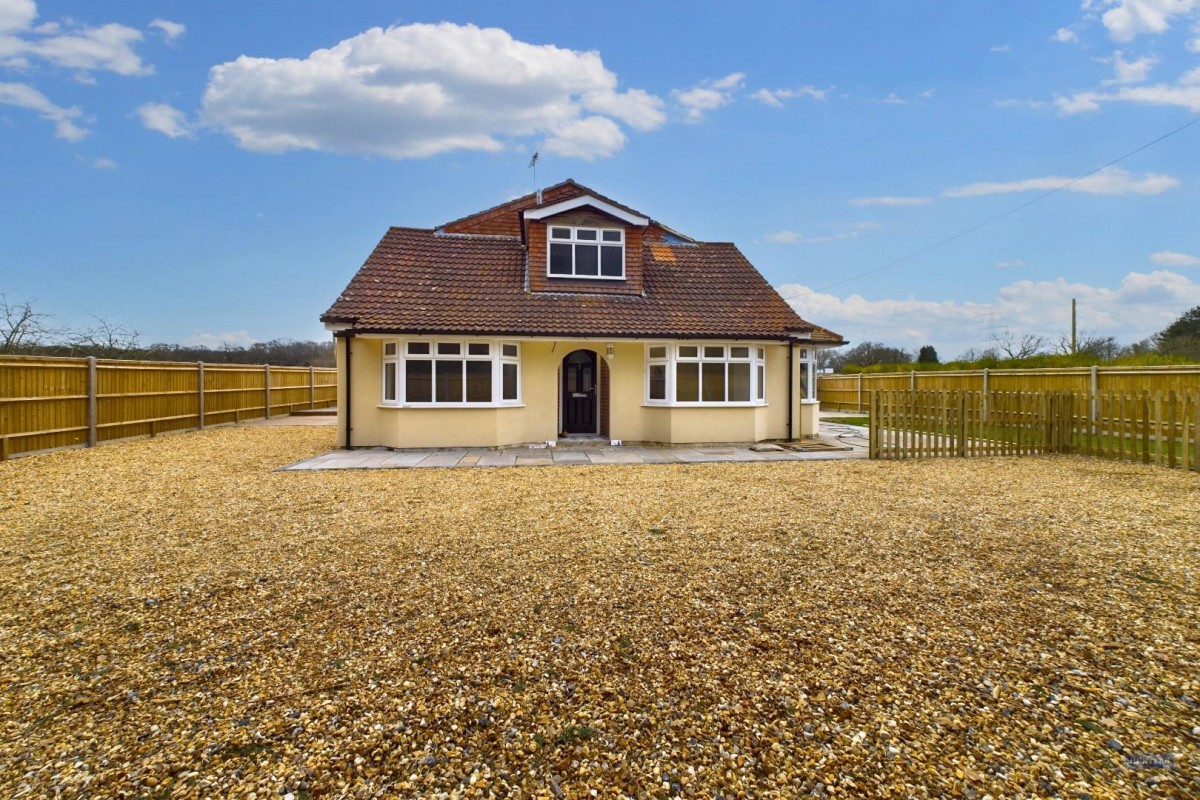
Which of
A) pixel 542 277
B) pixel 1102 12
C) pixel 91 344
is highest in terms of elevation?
pixel 1102 12

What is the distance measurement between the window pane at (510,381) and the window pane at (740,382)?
507cm

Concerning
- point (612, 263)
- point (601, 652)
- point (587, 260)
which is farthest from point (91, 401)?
point (601, 652)

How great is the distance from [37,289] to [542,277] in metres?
15.7

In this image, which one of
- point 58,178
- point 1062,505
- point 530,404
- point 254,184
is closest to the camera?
point 1062,505

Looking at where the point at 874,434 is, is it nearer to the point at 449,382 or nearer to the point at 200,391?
the point at 449,382

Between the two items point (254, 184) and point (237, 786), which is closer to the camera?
point (237, 786)

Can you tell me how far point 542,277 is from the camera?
13.8 metres

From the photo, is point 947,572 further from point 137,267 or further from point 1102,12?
point 137,267

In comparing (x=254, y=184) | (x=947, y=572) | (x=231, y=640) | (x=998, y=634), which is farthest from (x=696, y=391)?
(x=254, y=184)

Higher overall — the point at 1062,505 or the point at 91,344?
the point at 91,344

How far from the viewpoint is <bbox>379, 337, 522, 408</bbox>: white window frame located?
11992mm

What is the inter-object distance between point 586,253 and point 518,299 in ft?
7.21

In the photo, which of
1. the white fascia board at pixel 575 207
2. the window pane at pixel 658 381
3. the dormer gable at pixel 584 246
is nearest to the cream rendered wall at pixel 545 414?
the window pane at pixel 658 381

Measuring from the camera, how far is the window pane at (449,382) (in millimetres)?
12156
